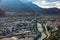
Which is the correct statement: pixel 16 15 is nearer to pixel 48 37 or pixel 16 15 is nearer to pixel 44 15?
pixel 44 15

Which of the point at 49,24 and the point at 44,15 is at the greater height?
the point at 44,15

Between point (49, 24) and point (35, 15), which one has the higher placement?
point (35, 15)

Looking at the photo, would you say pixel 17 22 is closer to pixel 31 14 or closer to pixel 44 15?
pixel 31 14

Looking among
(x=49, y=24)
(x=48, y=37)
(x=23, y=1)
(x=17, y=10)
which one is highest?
(x=23, y=1)

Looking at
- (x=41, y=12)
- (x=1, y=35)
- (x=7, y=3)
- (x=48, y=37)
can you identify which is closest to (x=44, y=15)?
(x=41, y=12)

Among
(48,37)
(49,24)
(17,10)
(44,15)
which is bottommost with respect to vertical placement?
(48,37)

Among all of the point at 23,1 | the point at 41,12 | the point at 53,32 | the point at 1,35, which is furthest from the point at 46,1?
the point at 1,35
